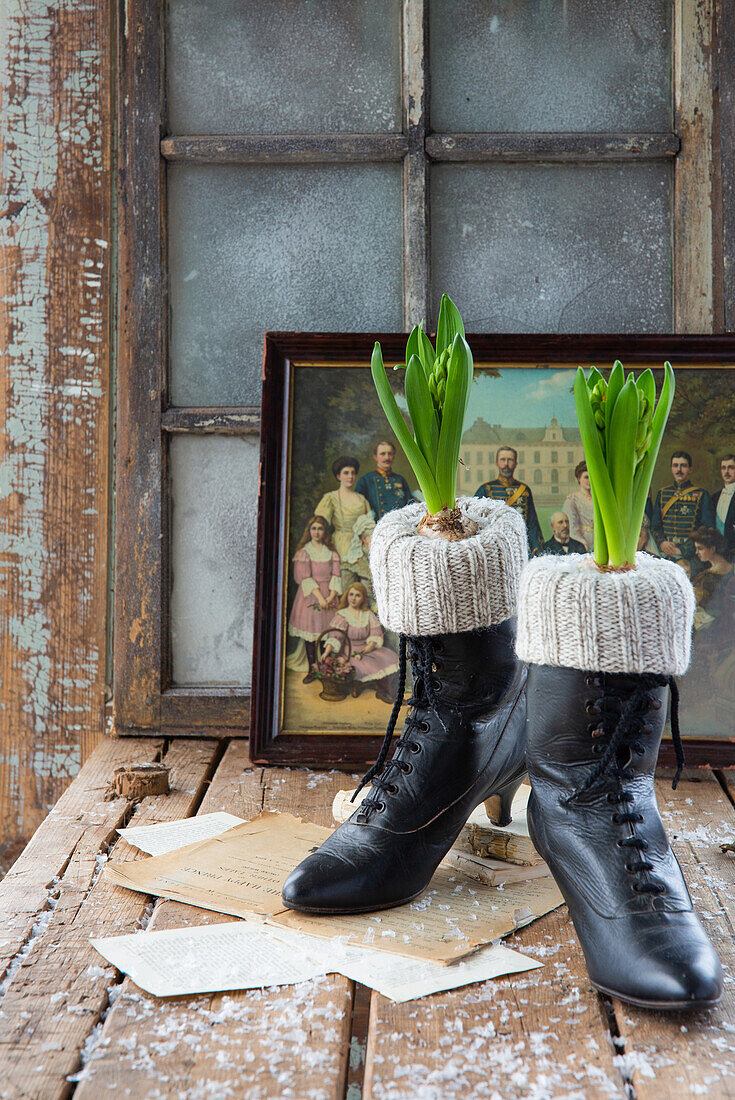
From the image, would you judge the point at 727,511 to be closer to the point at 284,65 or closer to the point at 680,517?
the point at 680,517

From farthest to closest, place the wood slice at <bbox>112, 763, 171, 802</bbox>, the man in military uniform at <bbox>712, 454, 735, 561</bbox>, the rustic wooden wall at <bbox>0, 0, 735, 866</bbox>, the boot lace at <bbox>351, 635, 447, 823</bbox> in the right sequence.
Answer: the rustic wooden wall at <bbox>0, 0, 735, 866</bbox> < the man in military uniform at <bbox>712, 454, 735, 561</bbox> < the wood slice at <bbox>112, 763, 171, 802</bbox> < the boot lace at <bbox>351, 635, 447, 823</bbox>

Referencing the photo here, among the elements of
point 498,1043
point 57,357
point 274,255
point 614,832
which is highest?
point 274,255

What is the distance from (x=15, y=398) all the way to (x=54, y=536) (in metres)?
0.25

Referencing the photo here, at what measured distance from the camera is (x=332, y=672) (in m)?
1.36

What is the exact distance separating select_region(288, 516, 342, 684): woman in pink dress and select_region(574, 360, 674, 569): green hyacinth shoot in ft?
2.00

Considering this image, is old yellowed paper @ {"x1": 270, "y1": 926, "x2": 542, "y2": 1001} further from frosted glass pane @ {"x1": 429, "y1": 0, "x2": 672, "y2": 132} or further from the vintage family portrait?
frosted glass pane @ {"x1": 429, "y1": 0, "x2": 672, "y2": 132}

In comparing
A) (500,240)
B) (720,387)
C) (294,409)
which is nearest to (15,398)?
(294,409)

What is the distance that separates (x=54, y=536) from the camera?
1481 millimetres

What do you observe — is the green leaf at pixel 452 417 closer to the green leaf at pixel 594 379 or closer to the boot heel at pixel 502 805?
the green leaf at pixel 594 379

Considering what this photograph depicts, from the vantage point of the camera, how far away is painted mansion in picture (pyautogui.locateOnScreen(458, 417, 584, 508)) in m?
1.36

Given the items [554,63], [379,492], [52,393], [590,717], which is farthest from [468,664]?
[554,63]

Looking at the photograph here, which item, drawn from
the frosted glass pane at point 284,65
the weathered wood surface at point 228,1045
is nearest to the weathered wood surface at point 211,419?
the frosted glass pane at point 284,65

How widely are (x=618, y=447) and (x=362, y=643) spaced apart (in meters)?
0.67

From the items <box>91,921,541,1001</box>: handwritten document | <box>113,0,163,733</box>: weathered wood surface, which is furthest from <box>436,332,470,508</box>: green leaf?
<box>113,0,163,733</box>: weathered wood surface
